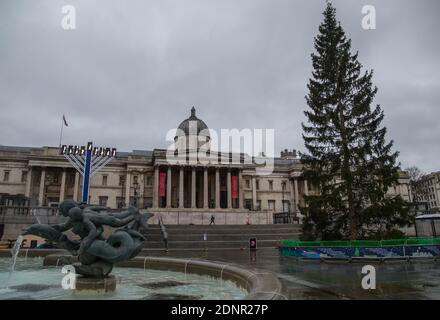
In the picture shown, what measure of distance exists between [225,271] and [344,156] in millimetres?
11505

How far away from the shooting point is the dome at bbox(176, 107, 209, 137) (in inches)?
2255

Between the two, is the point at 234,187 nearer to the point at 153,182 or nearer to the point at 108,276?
the point at 153,182

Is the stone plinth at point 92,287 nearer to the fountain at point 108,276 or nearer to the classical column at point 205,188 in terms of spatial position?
the fountain at point 108,276

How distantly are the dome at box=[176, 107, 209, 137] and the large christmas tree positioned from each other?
38810 mm

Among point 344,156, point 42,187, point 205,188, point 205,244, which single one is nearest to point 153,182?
point 205,188

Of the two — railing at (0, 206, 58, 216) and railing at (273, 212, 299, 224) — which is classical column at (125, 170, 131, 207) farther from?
railing at (273, 212, 299, 224)

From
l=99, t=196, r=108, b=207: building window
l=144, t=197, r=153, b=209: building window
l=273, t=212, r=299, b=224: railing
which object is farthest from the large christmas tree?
l=99, t=196, r=108, b=207: building window

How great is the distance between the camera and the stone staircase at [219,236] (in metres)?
24.1


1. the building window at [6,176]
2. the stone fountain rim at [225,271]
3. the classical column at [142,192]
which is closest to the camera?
the stone fountain rim at [225,271]

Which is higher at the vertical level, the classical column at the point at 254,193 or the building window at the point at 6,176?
the building window at the point at 6,176

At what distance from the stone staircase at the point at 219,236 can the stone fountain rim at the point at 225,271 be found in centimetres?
956

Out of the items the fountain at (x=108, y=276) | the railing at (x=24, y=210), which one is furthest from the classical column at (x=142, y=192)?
the fountain at (x=108, y=276)

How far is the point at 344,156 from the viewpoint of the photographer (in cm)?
1767
